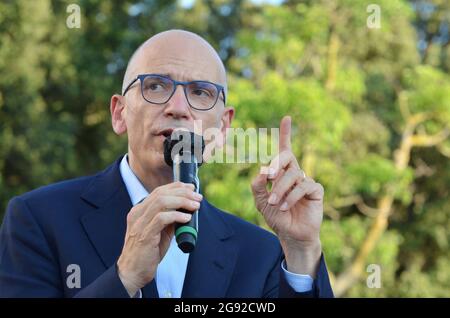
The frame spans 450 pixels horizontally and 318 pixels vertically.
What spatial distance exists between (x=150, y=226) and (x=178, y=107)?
0.64 m

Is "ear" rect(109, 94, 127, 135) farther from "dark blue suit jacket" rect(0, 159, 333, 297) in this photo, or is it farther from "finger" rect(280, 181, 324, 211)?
"finger" rect(280, 181, 324, 211)

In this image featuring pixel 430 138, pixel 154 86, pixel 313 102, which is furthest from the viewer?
pixel 430 138

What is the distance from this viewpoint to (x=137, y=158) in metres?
2.79

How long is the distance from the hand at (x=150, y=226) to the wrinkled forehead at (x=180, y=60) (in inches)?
27.9

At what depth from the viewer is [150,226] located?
83.1 inches

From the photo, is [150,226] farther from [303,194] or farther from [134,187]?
[134,187]

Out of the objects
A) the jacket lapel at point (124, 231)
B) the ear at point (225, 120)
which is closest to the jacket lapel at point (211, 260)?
the jacket lapel at point (124, 231)

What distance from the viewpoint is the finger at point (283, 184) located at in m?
2.42

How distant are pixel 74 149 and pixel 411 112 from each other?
809cm

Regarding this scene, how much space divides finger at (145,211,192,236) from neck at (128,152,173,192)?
579mm

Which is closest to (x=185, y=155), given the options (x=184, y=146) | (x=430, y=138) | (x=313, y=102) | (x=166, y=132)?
(x=184, y=146)

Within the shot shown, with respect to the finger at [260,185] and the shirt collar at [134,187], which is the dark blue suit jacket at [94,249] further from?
the finger at [260,185]
